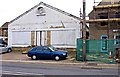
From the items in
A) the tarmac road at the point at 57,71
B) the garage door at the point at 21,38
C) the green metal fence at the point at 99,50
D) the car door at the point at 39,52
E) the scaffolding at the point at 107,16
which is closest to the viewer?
the tarmac road at the point at 57,71

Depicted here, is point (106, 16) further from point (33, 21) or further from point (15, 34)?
point (15, 34)

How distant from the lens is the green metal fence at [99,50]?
22672mm

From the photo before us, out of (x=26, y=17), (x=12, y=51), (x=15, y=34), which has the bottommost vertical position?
(x=12, y=51)

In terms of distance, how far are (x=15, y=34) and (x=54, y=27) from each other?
22.3 feet

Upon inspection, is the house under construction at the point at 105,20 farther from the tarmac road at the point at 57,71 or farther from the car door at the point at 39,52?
the tarmac road at the point at 57,71

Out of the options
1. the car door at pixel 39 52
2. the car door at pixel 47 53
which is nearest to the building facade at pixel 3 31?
the car door at pixel 39 52

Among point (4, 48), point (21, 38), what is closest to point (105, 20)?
point (21, 38)

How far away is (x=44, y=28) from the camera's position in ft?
120

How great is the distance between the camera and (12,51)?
37.8 meters

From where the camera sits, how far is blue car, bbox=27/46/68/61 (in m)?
25.1

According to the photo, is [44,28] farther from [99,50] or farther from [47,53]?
[99,50]

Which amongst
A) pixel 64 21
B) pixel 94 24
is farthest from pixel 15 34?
pixel 94 24

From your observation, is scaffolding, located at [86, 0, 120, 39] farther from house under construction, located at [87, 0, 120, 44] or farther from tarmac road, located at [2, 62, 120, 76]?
tarmac road, located at [2, 62, 120, 76]

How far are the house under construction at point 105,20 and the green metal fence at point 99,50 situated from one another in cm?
864
